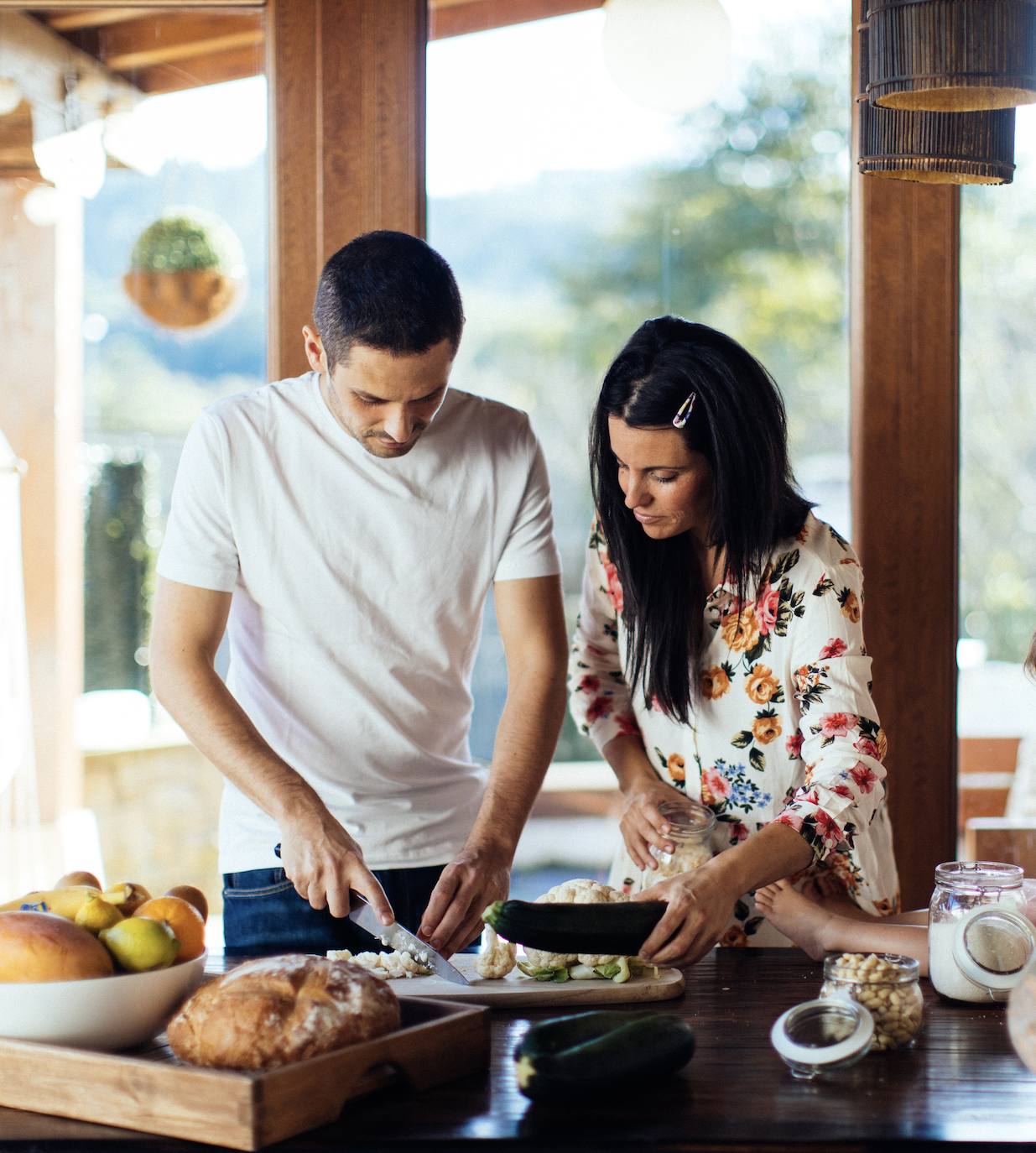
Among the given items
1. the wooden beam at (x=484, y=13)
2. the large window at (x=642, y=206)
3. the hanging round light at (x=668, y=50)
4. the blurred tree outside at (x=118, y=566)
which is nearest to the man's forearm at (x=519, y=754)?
the large window at (x=642, y=206)

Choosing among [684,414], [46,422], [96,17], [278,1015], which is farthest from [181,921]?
[96,17]

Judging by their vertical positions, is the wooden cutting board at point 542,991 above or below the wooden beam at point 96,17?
below

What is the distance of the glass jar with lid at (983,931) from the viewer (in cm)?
154

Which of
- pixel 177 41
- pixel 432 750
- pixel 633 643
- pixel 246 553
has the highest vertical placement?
pixel 177 41

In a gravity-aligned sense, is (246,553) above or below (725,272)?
below

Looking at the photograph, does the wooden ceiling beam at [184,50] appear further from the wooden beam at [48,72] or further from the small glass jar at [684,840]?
the small glass jar at [684,840]

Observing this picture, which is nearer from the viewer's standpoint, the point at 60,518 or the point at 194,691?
the point at 194,691

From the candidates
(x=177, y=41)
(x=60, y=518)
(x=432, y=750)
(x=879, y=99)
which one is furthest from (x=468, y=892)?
(x=177, y=41)

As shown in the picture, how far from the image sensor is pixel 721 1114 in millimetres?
1255

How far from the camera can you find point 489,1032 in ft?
4.71

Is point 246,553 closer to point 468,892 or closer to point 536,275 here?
point 468,892

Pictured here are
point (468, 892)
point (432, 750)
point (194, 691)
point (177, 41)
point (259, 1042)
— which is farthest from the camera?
point (177, 41)

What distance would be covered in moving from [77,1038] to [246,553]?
903mm

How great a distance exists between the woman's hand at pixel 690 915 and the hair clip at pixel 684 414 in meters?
0.65
